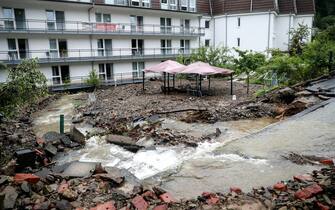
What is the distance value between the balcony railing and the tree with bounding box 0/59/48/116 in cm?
1651

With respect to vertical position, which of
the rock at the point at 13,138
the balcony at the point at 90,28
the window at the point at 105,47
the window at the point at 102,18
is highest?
the window at the point at 102,18

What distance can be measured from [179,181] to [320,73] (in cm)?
1528

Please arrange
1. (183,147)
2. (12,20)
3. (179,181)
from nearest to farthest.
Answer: (179,181)
(183,147)
(12,20)

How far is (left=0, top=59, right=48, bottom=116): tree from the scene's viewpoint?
9547mm

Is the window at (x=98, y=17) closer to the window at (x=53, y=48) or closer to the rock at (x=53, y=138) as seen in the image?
the window at (x=53, y=48)

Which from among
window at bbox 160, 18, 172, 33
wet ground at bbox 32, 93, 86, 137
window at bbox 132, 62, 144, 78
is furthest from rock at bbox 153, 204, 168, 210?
window at bbox 160, 18, 172, 33

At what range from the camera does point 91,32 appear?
28922 mm

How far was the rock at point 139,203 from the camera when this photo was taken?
5836mm

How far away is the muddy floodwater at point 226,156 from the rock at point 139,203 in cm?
117

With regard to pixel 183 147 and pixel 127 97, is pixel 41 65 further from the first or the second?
pixel 183 147

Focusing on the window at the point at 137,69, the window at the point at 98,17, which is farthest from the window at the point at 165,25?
the window at the point at 98,17

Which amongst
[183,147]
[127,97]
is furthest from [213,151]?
[127,97]

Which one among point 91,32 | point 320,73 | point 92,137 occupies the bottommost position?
point 92,137

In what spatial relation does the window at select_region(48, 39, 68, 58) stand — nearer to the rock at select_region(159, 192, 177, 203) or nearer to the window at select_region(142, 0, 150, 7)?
the window at select_region(142, 0, 150, 7)
